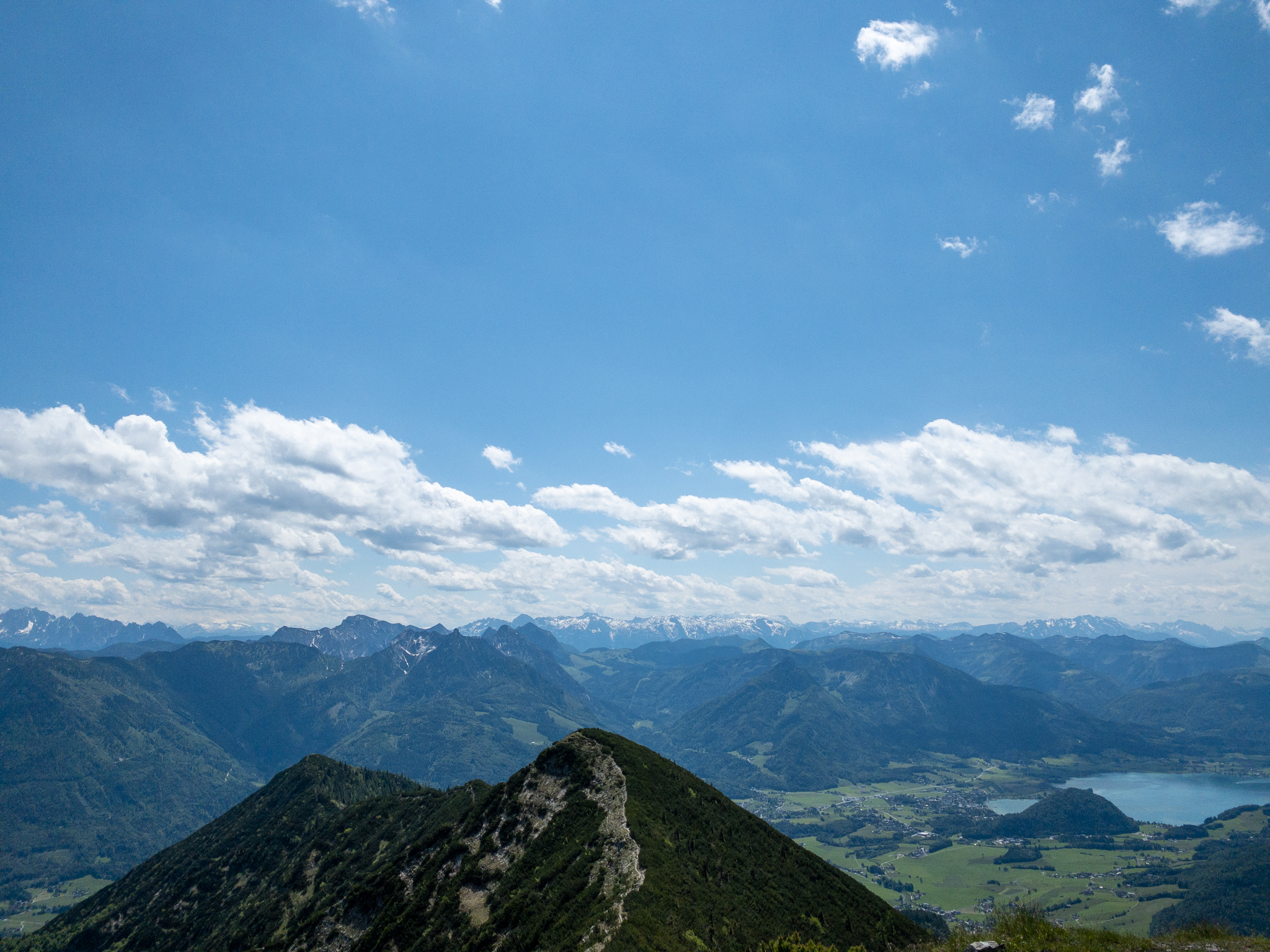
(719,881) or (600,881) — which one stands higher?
(600,881)

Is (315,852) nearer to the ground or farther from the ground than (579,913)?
nearer to the ground

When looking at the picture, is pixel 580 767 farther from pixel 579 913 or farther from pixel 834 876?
pixel 834 876

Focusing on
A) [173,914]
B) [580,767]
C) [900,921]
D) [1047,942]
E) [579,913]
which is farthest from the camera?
[173,914]

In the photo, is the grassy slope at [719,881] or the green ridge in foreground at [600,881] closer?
the grassy slope at [719,881]

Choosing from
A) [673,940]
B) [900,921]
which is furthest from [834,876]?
[673,940]

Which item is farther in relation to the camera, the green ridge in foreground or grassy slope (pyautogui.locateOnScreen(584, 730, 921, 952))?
the green ridge in foreground

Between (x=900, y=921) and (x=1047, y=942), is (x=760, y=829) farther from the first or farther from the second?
(x=1047, y=942)

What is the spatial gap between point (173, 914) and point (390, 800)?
249 feet

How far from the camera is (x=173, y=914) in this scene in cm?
19800

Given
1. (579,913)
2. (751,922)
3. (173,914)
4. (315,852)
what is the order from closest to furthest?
1. (579,913)
2. (751,922)
3. (315,852)
4. (173,914)

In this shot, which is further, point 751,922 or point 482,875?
point 482,875

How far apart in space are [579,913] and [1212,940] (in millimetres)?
68413

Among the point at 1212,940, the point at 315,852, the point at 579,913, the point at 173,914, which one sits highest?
the point at 1212,940

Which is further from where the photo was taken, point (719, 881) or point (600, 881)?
point (719, 881)
